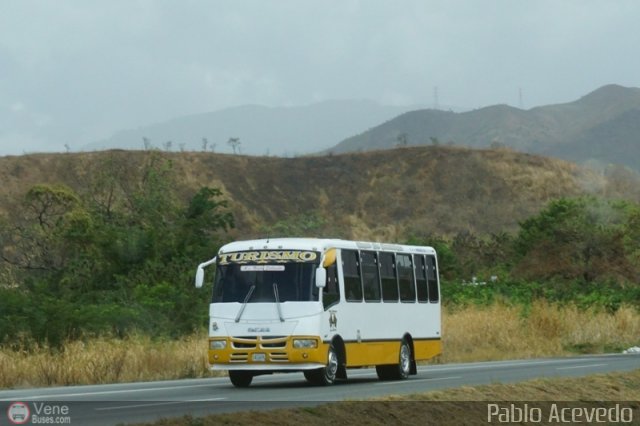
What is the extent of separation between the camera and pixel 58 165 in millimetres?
108250

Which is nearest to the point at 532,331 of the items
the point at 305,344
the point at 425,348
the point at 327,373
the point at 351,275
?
the point at 425,348

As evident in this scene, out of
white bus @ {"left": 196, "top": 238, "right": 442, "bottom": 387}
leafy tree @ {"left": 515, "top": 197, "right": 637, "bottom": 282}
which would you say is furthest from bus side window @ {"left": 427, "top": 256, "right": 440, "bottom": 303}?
leafy tree @ {"left": 515, "top": 197, "right": 637, "bottom": 282}

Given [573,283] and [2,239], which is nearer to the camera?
[573,283]

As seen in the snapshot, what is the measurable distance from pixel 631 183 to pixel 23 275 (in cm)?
8353

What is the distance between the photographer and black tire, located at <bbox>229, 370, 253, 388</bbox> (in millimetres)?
25453

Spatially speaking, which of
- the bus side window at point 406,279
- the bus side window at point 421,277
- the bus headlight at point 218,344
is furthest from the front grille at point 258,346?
the bus side window at point 421,277

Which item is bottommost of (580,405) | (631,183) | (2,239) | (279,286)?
(580,405)

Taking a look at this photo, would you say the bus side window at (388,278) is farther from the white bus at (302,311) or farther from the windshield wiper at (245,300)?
the windshield wiper at (245,300)

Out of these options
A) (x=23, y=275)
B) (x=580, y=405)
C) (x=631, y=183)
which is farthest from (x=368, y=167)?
(x=580, y=405)

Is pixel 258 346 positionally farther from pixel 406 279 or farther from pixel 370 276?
pixel 406 279

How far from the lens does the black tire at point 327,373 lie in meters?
25.0

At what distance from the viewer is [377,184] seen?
119 metres

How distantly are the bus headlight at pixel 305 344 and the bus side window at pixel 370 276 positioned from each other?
119 inches

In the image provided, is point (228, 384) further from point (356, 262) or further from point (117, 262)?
point (117, 262)
